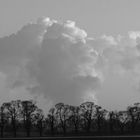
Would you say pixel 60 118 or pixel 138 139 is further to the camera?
pixel 60 118

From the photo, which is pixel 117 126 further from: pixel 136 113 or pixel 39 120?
pixel 39 120

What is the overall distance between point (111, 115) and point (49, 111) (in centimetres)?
1764

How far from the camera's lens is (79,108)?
111188mm

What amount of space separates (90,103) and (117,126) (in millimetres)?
10652

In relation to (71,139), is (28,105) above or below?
above

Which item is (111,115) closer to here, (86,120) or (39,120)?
(86,120)

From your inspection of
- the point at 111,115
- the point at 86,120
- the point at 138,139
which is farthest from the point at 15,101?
the point at 138,139

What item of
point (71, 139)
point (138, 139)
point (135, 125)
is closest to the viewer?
point (138, 139)

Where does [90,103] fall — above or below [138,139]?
above

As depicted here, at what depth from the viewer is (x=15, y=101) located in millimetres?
111000

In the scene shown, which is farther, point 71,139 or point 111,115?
Answer: point 111,115

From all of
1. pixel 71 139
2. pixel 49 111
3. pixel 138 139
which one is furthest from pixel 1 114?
pixel 138 139

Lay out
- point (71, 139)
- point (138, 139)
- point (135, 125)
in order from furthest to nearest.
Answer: point (135, 125)
point (71, 139)
point (138, 139)

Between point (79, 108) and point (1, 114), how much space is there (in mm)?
21675
